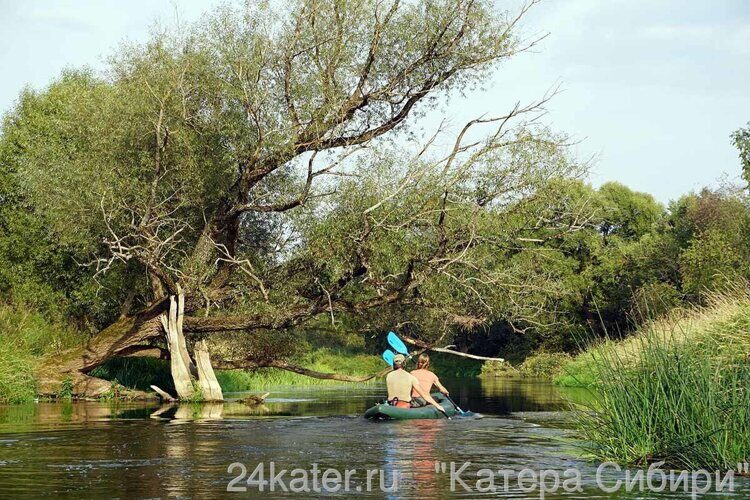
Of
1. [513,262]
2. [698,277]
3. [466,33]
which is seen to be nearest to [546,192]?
[513,262]

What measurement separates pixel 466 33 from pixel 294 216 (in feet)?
22.8

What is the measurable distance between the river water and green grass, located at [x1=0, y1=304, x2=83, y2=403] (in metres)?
2.58

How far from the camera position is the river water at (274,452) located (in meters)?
10.9

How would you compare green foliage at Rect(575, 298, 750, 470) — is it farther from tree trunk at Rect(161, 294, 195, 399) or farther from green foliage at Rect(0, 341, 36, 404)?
green foliage at Rect(0, 341, 36, 404)

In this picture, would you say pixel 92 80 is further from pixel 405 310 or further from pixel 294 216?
pixel 405 310

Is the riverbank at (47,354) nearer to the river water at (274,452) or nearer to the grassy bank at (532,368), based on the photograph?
the river water at (274,452)

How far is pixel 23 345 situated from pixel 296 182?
353 inches

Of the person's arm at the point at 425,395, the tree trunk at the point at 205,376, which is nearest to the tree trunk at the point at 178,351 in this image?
the tree trunk at the point at 205,376

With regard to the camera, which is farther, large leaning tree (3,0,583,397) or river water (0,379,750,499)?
large leaning tree (3,0,583,397)

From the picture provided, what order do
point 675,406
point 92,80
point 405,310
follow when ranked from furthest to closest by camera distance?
point 92,80 → point 405,310 → point 675,406

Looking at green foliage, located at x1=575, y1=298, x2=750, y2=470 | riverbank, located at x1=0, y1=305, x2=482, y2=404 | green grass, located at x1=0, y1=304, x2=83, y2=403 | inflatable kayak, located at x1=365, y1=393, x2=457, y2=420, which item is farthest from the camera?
riverbank, located at x1=0, y1=305, x2=482, y2=404

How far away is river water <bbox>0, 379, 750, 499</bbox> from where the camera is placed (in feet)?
35.9

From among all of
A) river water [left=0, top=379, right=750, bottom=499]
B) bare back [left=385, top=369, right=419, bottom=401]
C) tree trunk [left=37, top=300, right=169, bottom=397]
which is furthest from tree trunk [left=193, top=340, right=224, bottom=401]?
bare back [left=385, top=369, right=419, bottom=401]

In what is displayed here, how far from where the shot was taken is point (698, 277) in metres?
44.0
